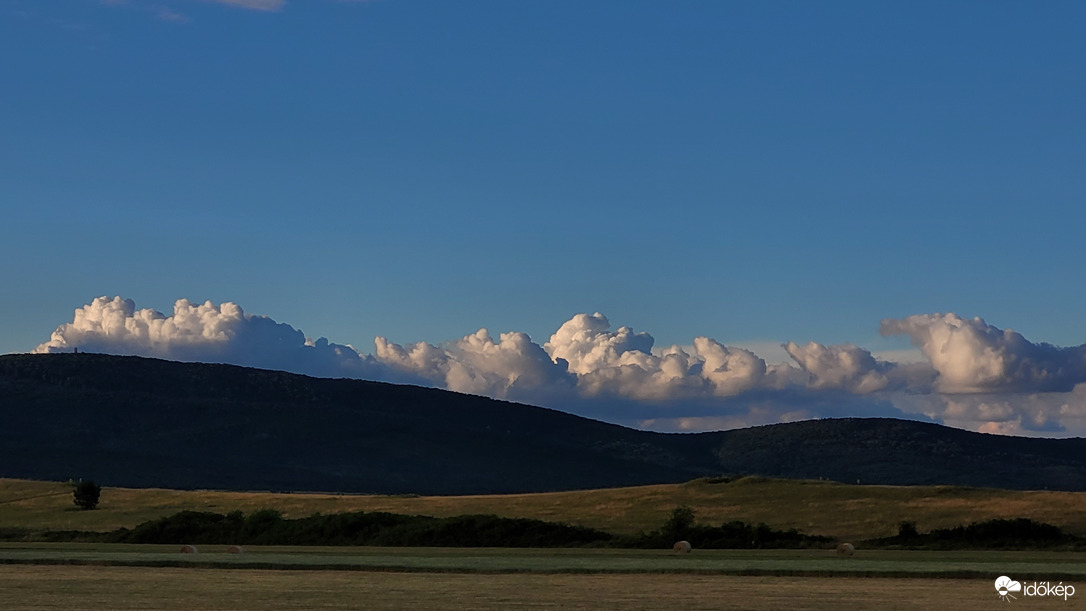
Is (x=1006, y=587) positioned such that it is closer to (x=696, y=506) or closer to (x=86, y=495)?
(x=696, y=506)

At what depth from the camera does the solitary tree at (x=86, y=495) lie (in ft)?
354

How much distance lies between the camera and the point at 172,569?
47188mm

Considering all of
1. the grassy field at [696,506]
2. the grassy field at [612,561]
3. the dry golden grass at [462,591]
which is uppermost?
the grassy field at [696,506]

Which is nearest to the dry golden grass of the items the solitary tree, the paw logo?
the paw logo

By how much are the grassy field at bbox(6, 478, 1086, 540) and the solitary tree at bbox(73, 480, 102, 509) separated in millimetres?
1071

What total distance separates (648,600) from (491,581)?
7881mm

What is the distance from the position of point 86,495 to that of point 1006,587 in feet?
284

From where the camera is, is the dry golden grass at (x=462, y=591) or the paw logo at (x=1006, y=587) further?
the paw logo at (x=1006, y=587)

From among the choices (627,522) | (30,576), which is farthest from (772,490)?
(30,576)

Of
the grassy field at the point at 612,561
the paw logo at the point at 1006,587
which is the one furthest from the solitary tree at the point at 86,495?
the paw logo at the point at 1006,587

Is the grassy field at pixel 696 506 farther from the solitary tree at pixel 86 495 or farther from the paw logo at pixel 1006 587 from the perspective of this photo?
the paw logo at pixel 1006 587

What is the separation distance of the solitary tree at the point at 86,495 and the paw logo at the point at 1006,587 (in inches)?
3332

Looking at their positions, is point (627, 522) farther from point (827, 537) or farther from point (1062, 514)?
point (1062, 514)

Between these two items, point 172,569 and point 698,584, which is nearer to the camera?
point 698,584
